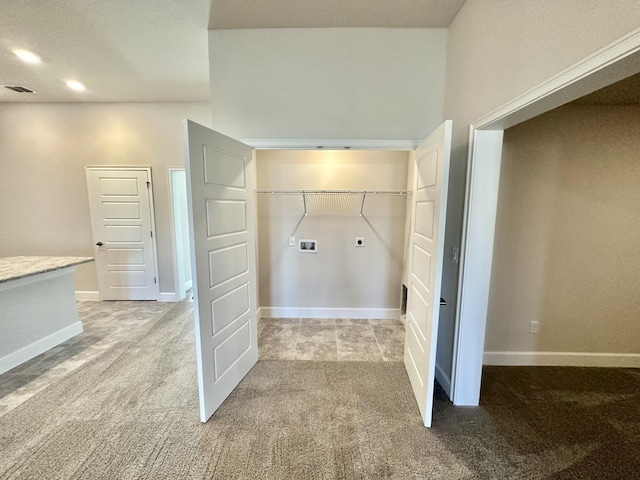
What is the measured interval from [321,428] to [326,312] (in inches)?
71.6

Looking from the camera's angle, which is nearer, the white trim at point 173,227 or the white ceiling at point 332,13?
the white ceiling at point 332,13

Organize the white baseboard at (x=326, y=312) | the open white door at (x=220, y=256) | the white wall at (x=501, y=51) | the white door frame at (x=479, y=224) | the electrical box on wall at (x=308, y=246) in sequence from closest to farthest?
the white wall at (x=501, y=51) → the white door frame at (x=479, y=224) → the open white door at (x=220, y=256) → the electrical box on wall at (x=308, y=246) → the white baseboard at (x=326, y=312)

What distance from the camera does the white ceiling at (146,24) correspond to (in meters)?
1.94

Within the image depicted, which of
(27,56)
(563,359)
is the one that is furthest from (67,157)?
(563,359)

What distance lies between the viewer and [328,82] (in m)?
2.29

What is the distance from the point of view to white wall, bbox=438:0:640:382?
98 cm

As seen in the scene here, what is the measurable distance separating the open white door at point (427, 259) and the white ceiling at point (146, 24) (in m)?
1.10

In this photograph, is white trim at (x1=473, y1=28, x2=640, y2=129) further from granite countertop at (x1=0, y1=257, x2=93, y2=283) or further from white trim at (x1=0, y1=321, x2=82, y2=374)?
white trim at (x1=0, y1=321, x2=82, y2=374)

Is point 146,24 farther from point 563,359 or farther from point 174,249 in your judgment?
point 563,359

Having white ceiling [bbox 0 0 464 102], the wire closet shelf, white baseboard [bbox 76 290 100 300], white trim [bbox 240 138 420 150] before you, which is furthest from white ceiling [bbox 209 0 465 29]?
white baseboard [bbox 76 290 100 300]

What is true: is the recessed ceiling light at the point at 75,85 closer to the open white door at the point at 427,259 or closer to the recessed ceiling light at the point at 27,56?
the recessed ceiling light at the point at 27,56

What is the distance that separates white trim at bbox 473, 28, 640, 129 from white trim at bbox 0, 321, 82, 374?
175 inches

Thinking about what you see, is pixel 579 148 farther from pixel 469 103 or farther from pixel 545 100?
pixel 545 100

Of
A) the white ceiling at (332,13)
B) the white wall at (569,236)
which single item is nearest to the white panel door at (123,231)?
the white ceiling at (332,13)
